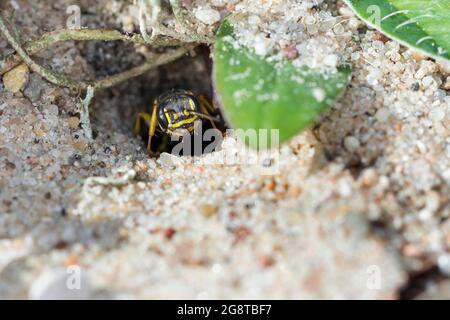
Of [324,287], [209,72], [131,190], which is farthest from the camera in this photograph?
[209,72]

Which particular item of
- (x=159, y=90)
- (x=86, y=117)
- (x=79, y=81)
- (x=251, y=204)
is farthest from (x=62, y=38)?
(x=251, y=204)

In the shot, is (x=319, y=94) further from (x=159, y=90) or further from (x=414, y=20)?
(x=159, y=90)

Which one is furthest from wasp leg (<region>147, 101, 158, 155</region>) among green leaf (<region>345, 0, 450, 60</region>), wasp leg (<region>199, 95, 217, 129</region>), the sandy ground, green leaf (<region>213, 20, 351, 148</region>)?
green leaf (<region>345, 0, 450, 60</region>)

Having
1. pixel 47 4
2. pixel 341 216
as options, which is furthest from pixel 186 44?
pixel 341 216

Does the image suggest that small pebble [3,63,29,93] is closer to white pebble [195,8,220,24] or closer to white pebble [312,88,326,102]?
white pebble [195,8,220,24]

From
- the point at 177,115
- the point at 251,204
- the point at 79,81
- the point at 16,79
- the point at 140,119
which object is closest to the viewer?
the point at 251,204

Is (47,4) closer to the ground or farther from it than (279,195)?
farther from it

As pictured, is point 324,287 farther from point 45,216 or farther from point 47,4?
point 47,4

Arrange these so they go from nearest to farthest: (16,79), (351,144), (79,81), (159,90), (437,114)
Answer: (351,144), (437,114), (16,79), (79,81), (159,90)
